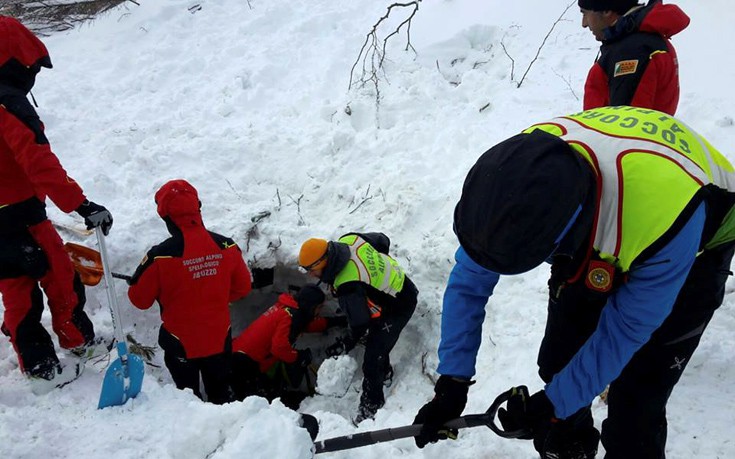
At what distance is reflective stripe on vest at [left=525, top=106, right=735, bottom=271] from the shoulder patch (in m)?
1.42

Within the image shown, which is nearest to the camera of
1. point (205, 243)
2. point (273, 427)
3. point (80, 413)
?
point (273, 427)

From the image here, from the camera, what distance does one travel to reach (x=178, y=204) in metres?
3.65

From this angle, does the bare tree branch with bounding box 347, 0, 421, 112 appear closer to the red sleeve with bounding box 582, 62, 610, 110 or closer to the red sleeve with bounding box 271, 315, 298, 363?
the red sleeve with bounding box 271, 315, 298, 363

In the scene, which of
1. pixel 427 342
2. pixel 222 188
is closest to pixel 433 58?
pixel 222 188

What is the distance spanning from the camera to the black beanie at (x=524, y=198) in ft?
4.79

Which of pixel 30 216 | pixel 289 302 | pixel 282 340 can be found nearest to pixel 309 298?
pixel 289 302

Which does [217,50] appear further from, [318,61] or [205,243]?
[205,243]

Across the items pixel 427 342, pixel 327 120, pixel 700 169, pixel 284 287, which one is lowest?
pixel 284 287

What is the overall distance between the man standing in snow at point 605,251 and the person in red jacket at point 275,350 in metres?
2.63

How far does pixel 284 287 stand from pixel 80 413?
10.2 feet

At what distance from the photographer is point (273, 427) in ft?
7.72

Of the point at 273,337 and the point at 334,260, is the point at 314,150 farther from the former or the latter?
the point at 334,260

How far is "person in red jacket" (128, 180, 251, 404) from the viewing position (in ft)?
12.1

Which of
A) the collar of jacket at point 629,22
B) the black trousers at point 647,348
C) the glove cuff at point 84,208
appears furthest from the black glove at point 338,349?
the collar of jacket at point 629,22
